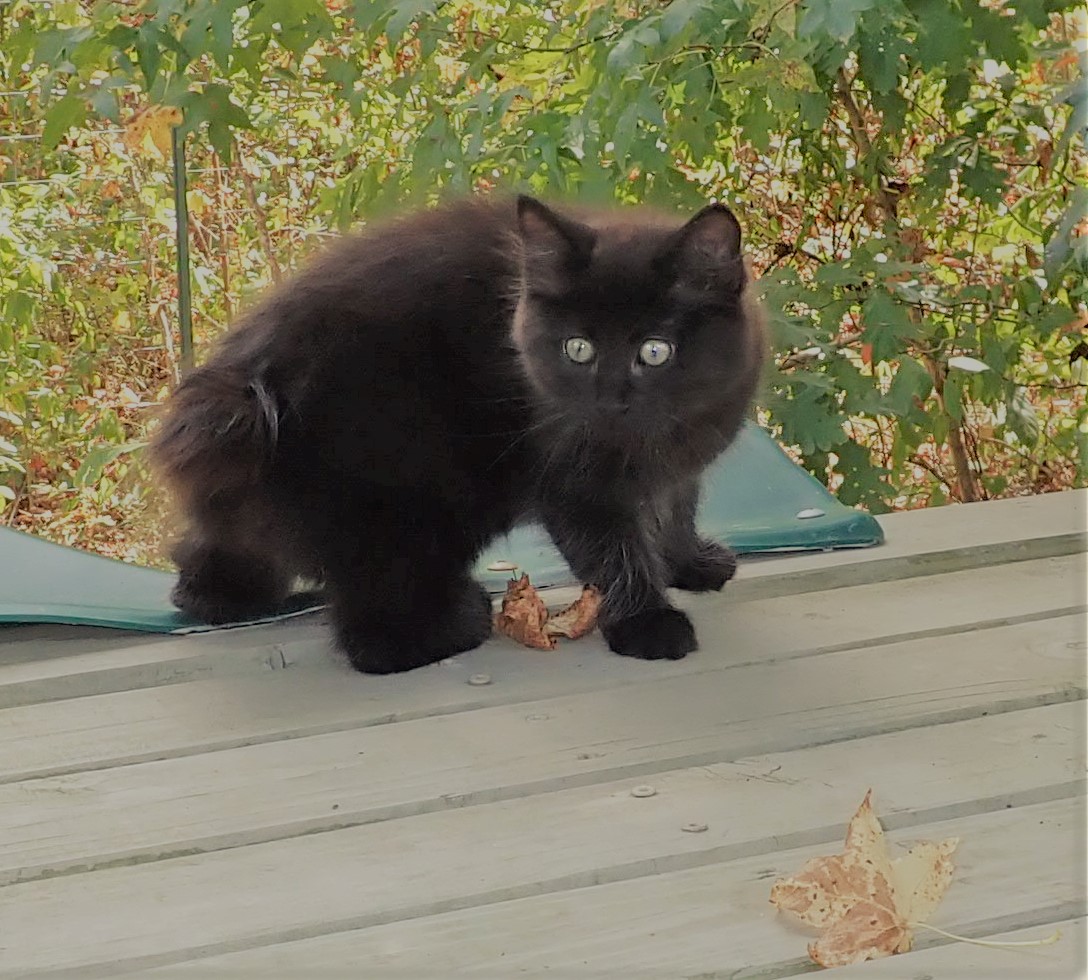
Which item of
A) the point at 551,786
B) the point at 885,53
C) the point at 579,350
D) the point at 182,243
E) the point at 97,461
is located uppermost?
the point at 885,53

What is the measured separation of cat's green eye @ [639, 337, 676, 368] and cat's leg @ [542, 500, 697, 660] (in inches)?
7.9

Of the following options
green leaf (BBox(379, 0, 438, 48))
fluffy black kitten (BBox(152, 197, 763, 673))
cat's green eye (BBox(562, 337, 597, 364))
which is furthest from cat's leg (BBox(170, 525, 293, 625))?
green leaf (BBox(379, 0, 438, 48))

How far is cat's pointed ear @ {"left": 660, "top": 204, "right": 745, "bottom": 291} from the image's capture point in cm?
179

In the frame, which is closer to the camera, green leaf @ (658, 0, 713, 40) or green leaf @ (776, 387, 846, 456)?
green leaf @ (658, 0, 713, 40)

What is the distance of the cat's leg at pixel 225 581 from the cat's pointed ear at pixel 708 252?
0.65 metres

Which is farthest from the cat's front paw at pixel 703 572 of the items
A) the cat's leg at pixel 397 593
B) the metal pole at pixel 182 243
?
the metal pole at pixel 182 243

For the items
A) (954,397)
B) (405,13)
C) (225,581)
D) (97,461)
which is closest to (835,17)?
(405,13)

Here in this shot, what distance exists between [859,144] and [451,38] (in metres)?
1.17

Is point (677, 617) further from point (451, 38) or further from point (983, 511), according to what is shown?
point (451, 38)

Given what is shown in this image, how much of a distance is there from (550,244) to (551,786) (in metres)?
0.70

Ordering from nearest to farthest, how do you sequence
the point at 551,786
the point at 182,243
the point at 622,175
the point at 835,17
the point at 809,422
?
the point at 551,786 < the point at 835,17 < the point at 622,175 < the point at 809,422 < the point at 182,243

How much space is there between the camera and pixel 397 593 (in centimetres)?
189

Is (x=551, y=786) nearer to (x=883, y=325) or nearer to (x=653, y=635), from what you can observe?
(x=653, y=635)

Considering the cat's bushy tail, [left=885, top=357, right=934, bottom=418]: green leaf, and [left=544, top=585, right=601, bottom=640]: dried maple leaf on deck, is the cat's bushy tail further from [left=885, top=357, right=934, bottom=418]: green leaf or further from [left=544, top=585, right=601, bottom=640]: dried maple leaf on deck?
[left=885, top=357, right=934, bottom=418]: green leaf
